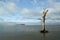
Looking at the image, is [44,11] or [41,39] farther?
[44,11]

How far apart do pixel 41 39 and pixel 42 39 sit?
0.16 meters

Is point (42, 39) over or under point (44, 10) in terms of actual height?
under

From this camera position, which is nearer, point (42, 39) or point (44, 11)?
point (42, 39)

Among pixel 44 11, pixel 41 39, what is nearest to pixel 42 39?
pixel 41 39

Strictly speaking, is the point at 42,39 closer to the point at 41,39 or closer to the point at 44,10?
the point at 41,39

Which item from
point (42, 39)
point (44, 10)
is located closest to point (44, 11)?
point (44, 10)

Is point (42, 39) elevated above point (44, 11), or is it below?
below

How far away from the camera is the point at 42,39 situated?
31.8m

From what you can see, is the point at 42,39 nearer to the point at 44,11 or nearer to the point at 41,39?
the point at 41,39

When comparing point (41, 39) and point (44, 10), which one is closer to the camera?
point (41, 39)

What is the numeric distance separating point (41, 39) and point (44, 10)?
1122 cm

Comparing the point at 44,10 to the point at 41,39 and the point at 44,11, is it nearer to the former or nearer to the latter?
the point at 44,11

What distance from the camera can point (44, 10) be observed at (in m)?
41.8

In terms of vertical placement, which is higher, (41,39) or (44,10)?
(44,10)
